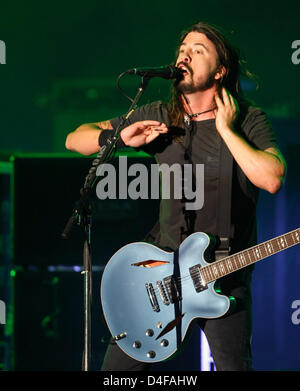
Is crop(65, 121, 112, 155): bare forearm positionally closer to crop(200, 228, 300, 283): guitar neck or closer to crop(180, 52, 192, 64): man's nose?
crop(180, 52, 192, 64): man's nose

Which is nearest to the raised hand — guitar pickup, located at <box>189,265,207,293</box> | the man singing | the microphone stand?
the man singing

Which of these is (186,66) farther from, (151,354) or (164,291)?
(151,354)

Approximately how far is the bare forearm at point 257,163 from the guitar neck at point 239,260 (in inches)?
9.9

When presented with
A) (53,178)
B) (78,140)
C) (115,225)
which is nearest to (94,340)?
(115,225)

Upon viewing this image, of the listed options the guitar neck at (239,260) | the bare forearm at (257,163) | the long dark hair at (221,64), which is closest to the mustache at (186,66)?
the long dark hair at (221,64)

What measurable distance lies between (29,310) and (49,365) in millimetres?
396

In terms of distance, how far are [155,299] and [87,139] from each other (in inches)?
36.1

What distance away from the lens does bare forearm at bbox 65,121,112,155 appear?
128 inches

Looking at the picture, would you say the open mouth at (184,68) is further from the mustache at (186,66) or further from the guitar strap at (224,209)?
the guitar strap at (224,209)

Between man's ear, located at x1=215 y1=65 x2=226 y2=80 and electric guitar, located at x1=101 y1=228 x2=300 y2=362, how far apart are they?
884mm

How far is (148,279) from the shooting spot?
305 centimetres

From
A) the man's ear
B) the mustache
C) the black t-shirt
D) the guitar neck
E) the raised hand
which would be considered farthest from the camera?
the man's ear

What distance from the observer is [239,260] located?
2.81 meters

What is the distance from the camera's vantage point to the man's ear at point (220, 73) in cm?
321
